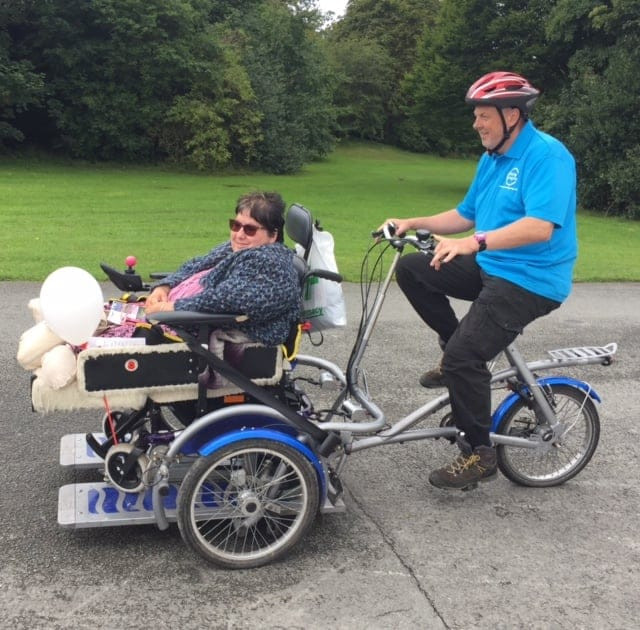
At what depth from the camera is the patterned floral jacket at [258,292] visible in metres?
2.83

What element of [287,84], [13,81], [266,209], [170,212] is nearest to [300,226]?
[266,209]

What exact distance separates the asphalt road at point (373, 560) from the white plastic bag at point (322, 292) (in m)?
0.94

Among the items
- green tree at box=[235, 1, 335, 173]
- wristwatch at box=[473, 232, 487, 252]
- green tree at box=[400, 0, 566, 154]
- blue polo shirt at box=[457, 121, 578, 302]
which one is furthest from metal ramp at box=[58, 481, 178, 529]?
green tree at box=[235, 1, 335, 173]

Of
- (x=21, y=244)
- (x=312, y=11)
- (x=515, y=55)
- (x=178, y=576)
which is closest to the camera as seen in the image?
(x=178, y=576)

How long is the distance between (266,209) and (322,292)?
463 mm

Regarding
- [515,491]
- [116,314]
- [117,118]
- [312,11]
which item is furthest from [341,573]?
[312,11]

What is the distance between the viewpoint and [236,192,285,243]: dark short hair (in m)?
3.14

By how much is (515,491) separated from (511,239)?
1.45 meters

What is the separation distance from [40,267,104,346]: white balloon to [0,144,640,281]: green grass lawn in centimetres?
547

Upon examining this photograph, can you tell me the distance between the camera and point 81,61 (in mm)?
30734

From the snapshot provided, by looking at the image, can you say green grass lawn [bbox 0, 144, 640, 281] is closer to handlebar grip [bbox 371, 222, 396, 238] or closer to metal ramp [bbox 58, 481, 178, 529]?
handlebar grip [bbox 371, 222, 396, 238]

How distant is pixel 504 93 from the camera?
303cm

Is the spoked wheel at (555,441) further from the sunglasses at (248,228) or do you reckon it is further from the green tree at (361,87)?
the green tree at (361,87)

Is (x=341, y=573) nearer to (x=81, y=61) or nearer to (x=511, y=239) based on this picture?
(x=511, y=239)
